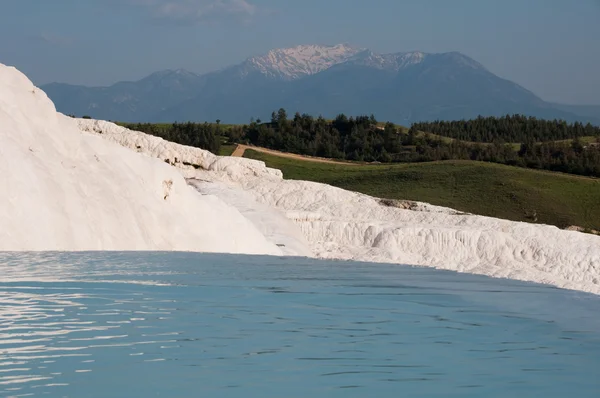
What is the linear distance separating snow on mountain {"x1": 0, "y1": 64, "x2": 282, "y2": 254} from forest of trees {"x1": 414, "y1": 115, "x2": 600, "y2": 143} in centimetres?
10118

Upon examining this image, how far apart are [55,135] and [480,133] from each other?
4412 inches

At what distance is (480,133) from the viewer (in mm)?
129000

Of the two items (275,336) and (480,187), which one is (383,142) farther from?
(275,336)

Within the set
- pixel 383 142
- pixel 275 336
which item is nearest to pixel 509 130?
pixel 383 142

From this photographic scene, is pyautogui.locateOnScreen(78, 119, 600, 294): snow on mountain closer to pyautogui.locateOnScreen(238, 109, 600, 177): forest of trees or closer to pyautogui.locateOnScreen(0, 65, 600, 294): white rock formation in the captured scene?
pyautogui.locateOnScreen(0, 65, 600, 294): white rock formation

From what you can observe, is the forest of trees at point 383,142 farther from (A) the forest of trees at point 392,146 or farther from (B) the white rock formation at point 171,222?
(B) the white rock formation at point 171,222

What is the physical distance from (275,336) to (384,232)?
65.6 feet

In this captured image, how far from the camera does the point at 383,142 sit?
10419 centimetres

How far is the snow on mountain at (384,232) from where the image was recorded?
25.6 m

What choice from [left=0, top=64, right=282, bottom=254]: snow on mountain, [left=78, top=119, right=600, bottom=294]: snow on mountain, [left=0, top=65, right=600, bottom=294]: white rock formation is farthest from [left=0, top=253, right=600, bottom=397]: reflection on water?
[left=78, top=119, right=600, bottom=294]: snow on mountain

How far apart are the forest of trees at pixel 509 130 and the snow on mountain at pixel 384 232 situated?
88.6 metres

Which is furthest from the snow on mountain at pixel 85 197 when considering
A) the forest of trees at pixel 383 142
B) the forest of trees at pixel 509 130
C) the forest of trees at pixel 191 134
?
the forest of trees at pixel 509 130

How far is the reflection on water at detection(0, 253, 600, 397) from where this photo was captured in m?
7.40

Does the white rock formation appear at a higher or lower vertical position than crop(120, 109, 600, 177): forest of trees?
lower
